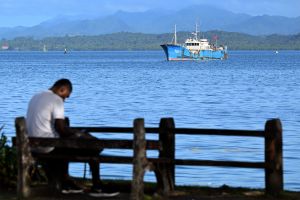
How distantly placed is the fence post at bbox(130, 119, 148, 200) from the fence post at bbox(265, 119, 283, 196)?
170cm

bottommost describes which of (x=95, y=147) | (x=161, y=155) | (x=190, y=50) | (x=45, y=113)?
(x=190, y=50)

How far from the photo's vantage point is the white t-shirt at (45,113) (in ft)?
37.6

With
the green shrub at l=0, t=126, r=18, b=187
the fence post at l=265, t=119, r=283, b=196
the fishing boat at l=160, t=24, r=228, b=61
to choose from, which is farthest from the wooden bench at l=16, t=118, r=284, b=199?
the fishing boat at l=160, t=24, r=228, b=61

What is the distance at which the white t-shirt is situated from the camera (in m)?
11.5

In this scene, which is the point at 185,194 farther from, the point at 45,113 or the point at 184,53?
the point at 184,53

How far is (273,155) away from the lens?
38.1 feet


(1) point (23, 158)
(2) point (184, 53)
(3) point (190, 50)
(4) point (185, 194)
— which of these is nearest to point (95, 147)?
(1) point (23, 158)

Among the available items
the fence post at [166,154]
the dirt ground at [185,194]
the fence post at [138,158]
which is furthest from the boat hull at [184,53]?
the fence post at [138,158]

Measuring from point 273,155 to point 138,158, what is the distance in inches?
74.2

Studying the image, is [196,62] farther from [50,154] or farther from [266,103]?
[50,154]

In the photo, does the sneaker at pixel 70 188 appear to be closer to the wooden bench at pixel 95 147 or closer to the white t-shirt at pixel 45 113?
the wooden bench at pixel 95 147

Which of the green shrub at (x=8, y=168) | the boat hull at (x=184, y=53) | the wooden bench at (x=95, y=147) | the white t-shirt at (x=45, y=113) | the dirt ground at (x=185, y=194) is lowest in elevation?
the boat hull at (x=184, y=53)

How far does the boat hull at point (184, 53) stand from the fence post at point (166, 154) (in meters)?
154

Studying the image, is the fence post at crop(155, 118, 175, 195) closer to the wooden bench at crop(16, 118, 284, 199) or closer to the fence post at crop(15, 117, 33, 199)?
the wooden bench at crop(16, 118, 284, 199)
